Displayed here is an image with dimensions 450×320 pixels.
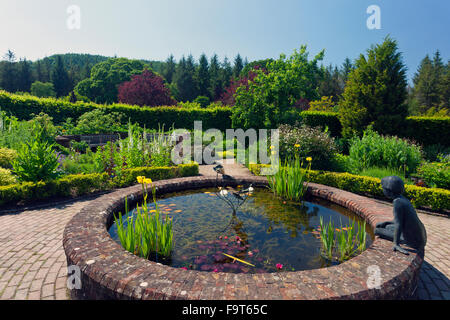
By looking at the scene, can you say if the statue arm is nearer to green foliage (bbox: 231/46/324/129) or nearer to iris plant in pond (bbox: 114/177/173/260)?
iris plant in pond (bbox: 114/177/173/260)

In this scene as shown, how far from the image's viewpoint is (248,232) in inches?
170

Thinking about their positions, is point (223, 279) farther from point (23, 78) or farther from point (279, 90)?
point (23, 78)

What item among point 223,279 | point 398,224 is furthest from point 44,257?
point 398,224

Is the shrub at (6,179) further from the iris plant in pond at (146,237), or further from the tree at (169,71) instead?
the tree at (169,71)

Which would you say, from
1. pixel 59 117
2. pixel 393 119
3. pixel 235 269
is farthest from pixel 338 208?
pixel 59 117

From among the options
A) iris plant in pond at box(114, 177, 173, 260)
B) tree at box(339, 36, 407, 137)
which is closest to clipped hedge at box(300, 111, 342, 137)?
tree at box(339, 36, 407, 137)

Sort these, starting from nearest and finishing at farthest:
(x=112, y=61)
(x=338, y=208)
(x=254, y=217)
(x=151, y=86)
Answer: (x=254, y=217)
(x=338, y=208)
(x=151, y=86)
(x=112, y=61)

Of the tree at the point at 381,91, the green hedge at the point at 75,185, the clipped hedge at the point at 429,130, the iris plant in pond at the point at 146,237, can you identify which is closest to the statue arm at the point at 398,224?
the iris plant in pond at the point at 146,237

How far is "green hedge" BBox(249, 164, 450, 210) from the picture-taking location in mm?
6250

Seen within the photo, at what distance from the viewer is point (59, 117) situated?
16.5m

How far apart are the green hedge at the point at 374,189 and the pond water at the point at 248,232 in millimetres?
2001
